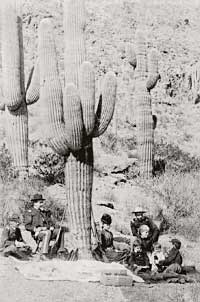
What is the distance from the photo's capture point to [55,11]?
118 feet

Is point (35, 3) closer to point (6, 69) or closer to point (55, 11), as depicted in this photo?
point (55, 11)

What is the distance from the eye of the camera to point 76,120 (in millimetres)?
10414

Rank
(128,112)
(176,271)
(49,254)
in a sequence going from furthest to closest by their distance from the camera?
(128,112) < (49,254) < (176,271)

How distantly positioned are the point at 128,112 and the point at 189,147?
156 inches

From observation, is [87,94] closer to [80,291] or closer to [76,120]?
[76,120]

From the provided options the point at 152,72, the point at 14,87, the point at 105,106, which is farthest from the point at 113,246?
the point at 152,72

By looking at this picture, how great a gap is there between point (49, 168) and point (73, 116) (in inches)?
264

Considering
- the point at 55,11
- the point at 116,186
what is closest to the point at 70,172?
the point at 116,186

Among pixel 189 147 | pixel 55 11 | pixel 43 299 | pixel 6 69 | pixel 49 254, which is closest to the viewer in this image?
pixel 43 299

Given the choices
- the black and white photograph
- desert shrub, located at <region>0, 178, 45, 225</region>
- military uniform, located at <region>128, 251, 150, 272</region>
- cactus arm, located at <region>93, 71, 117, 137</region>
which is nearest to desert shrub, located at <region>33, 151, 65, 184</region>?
the black and white photograph

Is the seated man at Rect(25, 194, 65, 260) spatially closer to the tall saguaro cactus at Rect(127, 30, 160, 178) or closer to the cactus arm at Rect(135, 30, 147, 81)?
the tall saguaro cactus at Rect(127, 30, 160, 178)

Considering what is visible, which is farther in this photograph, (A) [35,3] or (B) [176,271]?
(A) [35,3]

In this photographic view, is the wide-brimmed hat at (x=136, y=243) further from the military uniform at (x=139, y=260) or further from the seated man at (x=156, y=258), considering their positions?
the seated man at (x=156, y=258)

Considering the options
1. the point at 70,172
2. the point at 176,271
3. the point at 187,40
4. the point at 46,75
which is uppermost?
the point at 187,40
